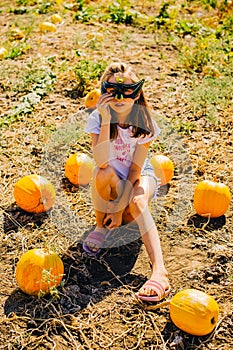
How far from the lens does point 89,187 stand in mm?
5371

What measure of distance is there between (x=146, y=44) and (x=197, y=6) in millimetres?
2046

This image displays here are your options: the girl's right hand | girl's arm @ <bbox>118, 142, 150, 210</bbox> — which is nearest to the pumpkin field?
girl's arm @ <bbox>118, 142, 150, 210</bbox>

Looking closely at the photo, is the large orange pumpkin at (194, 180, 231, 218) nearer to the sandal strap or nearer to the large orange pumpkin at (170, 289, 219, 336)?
the sandal strap

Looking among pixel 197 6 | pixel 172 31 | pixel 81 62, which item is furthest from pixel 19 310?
pixel 197 6

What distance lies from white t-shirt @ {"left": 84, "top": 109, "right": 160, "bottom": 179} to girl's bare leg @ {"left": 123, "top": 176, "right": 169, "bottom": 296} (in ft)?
0.69

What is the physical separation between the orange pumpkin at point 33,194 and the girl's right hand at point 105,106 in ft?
2.91

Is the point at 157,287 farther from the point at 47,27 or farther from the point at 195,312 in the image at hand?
the point at 47,27

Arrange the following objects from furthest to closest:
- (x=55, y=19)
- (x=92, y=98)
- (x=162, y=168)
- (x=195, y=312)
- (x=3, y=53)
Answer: (x=55, y=19)
(x=3, y=53)
(x=92, y=98)
(x=162, y=168)
(x=195, y=312)

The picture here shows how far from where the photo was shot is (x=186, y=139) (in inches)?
239

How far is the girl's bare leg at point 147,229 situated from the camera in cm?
412

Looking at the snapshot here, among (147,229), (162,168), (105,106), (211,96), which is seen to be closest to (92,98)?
(211,96)

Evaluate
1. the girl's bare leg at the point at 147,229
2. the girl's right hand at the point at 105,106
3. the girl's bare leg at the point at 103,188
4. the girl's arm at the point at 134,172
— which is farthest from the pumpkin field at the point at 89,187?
the girl's right hand at the point at 105,106

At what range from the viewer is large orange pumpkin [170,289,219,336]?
3658mm

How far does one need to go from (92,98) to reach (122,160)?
83.3 inches
